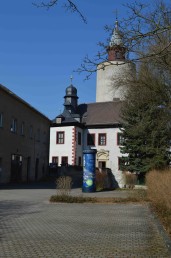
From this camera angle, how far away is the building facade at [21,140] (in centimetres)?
3394

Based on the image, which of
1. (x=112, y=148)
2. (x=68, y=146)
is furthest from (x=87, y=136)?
(x=112, y=148)

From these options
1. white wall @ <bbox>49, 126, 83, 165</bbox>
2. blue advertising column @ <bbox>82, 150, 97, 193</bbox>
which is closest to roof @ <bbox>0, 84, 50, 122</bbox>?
blue advertising column @ <bbox>82, 150, 97, 193</bbox>

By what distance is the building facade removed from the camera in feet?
111

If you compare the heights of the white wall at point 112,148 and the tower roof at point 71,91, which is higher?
the tower roof at point 71,91

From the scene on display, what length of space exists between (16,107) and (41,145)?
9.09 meters

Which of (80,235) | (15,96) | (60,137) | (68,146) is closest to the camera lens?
(80,235)

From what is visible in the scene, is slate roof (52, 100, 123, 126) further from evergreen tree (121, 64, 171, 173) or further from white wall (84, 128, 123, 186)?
evergreen tree (121, 64, 171, 173)

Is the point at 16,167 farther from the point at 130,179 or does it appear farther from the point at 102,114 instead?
the point at 102,114

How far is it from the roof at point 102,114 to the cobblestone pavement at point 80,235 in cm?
4681

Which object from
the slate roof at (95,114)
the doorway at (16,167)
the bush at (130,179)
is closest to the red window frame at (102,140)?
the slate roof at (95,114)

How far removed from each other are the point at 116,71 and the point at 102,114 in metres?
24.4

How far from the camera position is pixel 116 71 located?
129ft

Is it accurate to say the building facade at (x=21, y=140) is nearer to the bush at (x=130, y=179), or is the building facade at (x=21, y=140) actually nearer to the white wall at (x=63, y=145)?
the bush at (x=130, y=179)

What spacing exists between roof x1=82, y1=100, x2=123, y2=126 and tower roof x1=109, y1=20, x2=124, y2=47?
50370 mm
